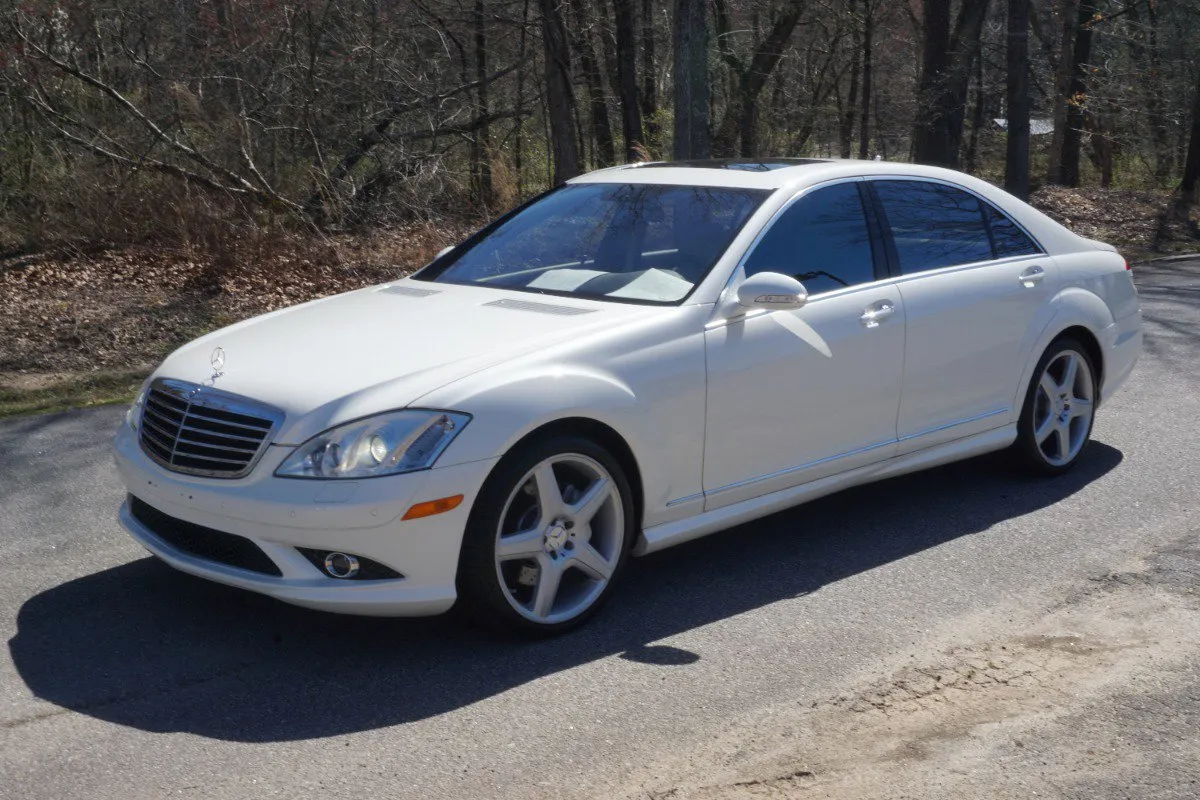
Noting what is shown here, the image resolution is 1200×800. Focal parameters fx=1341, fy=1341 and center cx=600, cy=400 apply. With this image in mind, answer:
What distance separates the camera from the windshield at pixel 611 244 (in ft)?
17.9

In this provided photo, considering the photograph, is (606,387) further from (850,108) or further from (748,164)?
(850,108)

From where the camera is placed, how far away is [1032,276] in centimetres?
658

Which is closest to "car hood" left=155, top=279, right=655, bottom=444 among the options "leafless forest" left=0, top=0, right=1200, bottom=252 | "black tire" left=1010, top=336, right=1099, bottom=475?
"black tire" left=1010, top=336, right=1099, bottom=475

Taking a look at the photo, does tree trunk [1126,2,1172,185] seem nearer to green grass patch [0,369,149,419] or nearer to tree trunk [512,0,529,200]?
tree trunk [512,0,529,200]

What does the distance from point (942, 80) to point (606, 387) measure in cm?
1778

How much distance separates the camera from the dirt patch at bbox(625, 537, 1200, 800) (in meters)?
3.73

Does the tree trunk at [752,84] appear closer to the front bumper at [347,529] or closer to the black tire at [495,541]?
the black tire at [495,541]

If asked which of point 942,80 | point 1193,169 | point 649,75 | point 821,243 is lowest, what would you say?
point 1193,169

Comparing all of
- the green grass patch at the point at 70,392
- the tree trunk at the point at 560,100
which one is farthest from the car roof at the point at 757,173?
the tree trunk at the point at 560,100

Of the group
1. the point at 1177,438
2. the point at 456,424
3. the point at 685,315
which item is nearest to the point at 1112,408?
the point at 1177,438

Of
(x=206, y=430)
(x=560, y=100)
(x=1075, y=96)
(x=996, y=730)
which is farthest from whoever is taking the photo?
(x=1075, y=96)

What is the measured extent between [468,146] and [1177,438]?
10.6 metres

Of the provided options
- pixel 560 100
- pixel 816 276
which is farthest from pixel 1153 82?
pixel 816 276

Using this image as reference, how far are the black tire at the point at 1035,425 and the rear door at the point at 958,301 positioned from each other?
20cm
